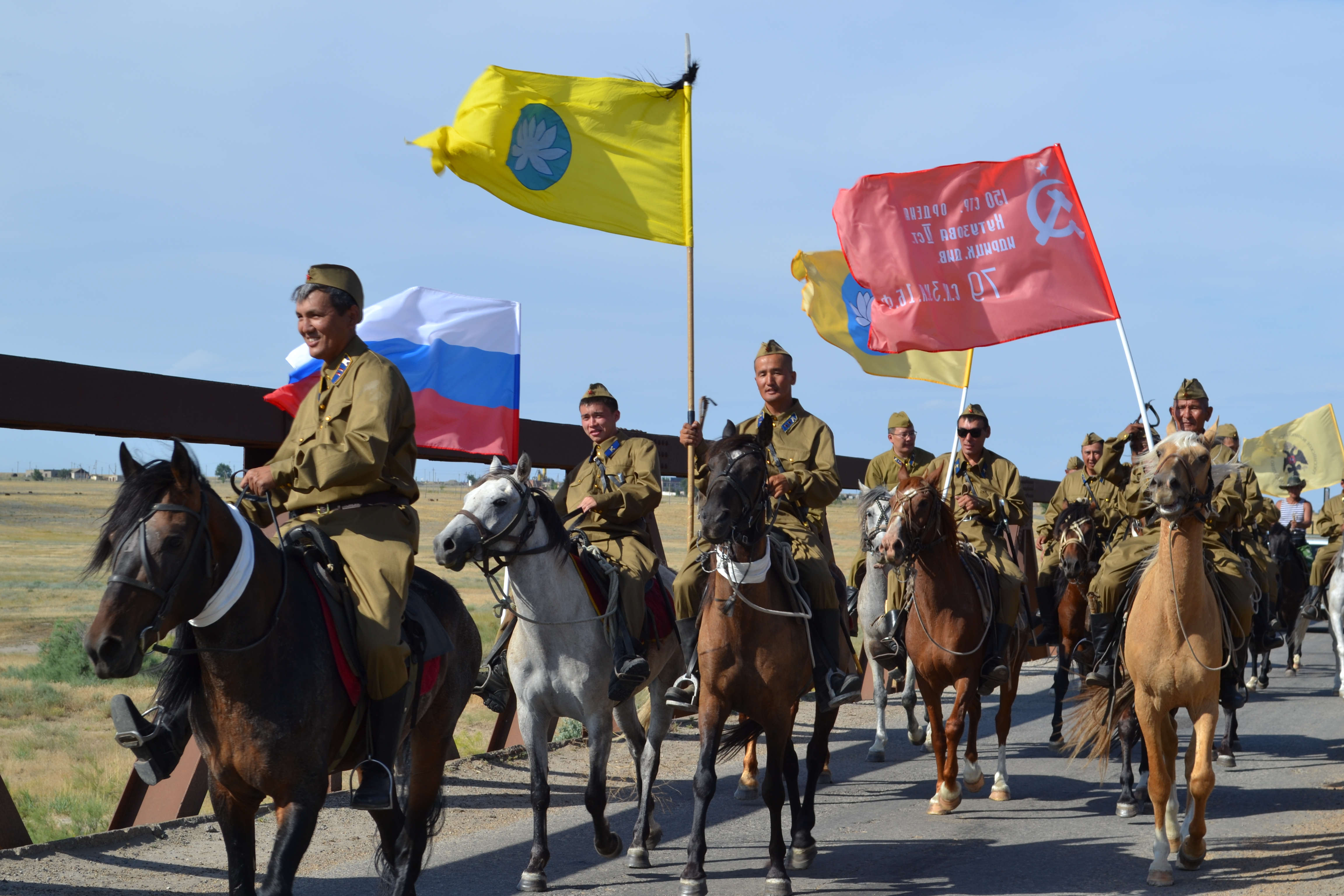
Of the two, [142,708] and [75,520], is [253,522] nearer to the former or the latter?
[142,708]

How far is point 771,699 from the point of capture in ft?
23.4

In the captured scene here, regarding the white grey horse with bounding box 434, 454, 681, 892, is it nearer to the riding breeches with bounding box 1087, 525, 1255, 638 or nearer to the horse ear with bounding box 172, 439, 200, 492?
the horse ear with bounding box 172, 439, 200, 492

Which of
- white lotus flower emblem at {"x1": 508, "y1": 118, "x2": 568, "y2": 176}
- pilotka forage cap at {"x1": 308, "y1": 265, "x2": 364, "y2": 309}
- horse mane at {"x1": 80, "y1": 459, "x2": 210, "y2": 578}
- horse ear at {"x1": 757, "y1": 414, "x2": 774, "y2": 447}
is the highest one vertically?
white lotus flower emblem at {"x1": 508, "y1": 118, "x2": 568, "y2": 176}

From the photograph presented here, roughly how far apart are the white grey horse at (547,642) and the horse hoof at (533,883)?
0.24 m

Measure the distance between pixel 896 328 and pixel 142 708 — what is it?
1035 centimetres

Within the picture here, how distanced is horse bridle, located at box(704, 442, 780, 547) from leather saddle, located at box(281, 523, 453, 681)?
1.86m

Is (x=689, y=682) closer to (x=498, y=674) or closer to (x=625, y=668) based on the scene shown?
(x=625, y=668)

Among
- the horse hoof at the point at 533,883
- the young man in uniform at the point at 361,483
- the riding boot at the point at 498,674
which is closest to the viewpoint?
the young man in uniform at the point at 361,483

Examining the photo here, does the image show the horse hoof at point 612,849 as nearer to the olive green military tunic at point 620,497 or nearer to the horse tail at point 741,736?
the horse tail at point 741,736

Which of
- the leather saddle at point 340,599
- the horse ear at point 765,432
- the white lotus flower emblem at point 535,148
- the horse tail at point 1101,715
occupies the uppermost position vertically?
the white lotus flower emblem at point 535,148

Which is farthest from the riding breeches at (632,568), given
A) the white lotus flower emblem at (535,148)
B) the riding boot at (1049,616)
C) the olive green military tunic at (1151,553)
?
the riding boot at (1049,616)

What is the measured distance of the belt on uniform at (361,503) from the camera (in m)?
5.59

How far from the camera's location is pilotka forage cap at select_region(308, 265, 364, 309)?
5.57m

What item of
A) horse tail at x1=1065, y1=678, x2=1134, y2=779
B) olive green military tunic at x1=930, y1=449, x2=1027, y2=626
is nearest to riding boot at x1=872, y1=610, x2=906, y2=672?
olive green military tunic at x1=930, y1=449, x2=1027, y2=626
